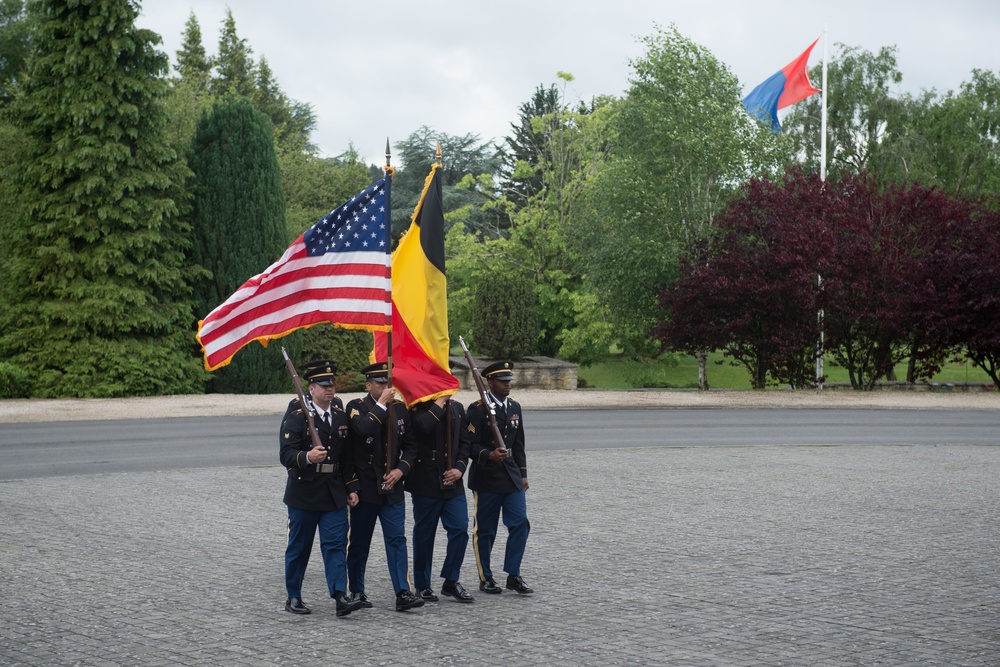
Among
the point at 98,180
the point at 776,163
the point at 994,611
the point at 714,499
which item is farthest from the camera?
the point at 776,163

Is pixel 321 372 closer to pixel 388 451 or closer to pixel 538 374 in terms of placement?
pixel 388 451

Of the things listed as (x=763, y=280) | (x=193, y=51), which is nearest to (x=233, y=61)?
(x=193, y=51)

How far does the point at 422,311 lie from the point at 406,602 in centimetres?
219

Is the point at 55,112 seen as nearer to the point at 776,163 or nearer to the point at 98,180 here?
the point at 98,180

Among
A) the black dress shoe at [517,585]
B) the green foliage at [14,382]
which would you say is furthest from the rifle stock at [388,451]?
the green foliage at [14,382]

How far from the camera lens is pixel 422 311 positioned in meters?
8.63

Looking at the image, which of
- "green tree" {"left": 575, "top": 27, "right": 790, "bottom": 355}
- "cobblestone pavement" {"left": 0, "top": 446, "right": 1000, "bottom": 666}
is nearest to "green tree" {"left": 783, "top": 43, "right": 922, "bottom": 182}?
"green tree" {"left": 575, "top": 27, "right": 790, "bottom": 355}

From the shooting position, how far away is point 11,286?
29531mm

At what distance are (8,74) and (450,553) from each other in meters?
55.1

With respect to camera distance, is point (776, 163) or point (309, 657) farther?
point (776, 163)

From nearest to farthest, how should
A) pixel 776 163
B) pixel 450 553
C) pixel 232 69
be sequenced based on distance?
1. pixel 450 553
2. pixel 776 163
3. pixel 232 69

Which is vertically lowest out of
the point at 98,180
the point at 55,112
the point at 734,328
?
the point at 734,328

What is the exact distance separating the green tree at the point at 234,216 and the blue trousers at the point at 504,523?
23.0m

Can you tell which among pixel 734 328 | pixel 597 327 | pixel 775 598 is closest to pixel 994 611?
pixel 775 598
